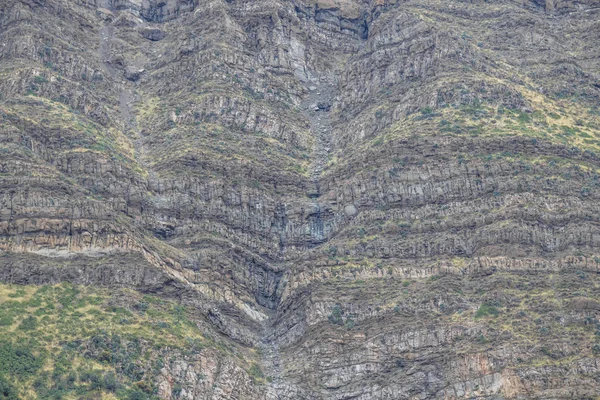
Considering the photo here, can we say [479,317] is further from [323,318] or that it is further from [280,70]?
[280,70]

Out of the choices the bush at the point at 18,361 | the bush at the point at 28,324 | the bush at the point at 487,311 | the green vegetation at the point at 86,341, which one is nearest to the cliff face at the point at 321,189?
the bush at the point at 487,311

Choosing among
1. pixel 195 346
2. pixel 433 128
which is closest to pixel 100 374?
pixel 195 346

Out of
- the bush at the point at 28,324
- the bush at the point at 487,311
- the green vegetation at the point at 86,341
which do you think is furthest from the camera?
the bush at the point at 487,311

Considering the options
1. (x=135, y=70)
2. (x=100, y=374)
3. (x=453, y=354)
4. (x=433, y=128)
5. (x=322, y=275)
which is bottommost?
(x=100, y=374)

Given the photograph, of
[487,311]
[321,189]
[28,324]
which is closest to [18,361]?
[28,324]

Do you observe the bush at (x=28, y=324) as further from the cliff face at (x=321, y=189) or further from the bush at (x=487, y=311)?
the bush at (x=487, y=311)

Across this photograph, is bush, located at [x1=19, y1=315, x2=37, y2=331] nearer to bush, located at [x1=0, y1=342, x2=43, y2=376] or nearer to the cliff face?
the cliff face

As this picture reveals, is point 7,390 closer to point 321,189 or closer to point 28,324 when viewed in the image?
point 28,324

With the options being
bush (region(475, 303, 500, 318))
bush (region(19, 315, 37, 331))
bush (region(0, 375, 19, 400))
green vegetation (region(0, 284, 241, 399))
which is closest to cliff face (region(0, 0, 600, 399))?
bush (region(475, 303, 500, 318))
